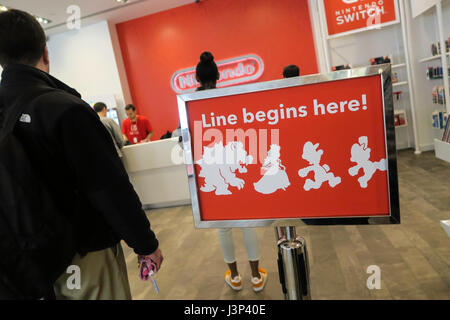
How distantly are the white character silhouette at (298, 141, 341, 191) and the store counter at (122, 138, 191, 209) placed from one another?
344cm

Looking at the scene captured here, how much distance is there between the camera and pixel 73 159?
102cm

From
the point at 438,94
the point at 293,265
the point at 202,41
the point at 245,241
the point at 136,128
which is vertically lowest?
the point at 245,241

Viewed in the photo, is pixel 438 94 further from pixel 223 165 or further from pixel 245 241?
pixel 223 165

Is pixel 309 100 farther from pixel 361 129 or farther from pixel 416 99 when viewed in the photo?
pixel 416 99

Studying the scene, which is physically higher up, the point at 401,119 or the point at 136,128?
the point at 136,128

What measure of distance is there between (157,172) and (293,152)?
373 cm

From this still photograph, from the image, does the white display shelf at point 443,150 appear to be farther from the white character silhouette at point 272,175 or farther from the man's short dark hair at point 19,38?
the man's short dark hair at point 19,38

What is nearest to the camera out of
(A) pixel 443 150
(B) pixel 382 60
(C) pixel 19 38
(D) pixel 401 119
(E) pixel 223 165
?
(E) pixel 223 165

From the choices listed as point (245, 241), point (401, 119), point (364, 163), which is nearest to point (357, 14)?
point (401, 119)

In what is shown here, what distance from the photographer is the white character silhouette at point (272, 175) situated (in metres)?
0.92

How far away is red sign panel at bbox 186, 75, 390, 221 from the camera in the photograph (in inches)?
33.6

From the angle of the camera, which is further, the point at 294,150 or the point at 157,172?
the point at 157,172

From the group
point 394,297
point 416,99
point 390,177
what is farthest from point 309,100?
point 416,99

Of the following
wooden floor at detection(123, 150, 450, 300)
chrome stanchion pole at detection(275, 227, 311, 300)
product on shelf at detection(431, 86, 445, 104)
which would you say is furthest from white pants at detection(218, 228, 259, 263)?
product on shelf at detection(431, 86, 445, 104)
